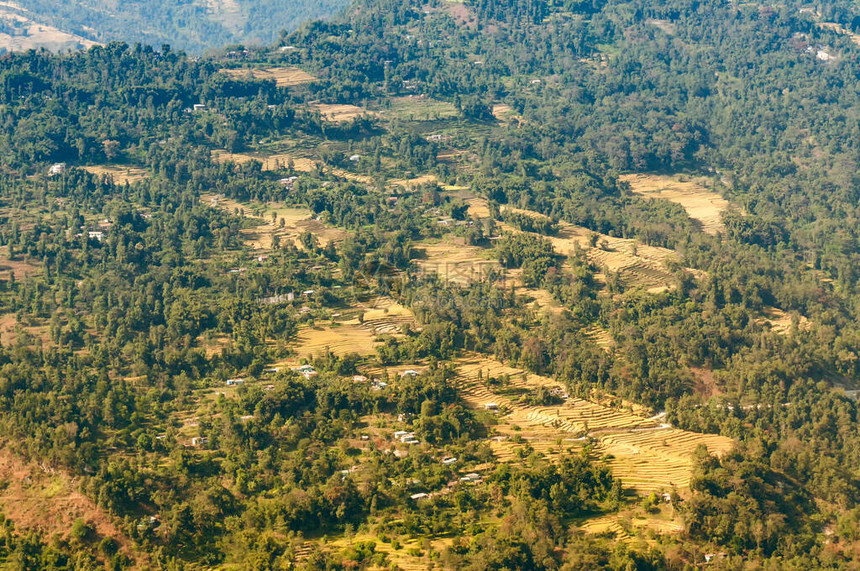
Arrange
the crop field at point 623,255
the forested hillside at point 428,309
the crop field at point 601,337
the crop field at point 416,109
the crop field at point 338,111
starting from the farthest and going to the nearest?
the crop field at point 416,109 < the crop field at point 338,111 < the crop field at point 623,255 < the crop field at point 601,337 < the forested hillside at point 428,309

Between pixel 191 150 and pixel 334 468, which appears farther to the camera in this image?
pixel 191 150

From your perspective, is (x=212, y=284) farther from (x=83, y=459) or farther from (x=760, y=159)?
(x=760, y=159)

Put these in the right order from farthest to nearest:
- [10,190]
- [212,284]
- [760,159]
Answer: [760,159] → [10,190] → [212,284]

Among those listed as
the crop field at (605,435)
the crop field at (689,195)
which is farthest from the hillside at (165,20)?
the crop field at (605,435)

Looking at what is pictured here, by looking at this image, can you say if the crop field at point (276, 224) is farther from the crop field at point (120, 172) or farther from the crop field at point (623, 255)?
the crop field at point (623, 255)

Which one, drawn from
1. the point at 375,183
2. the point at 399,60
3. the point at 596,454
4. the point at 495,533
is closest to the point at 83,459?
the point at 495,533

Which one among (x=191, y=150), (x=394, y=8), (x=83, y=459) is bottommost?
(x=83, y=459)
